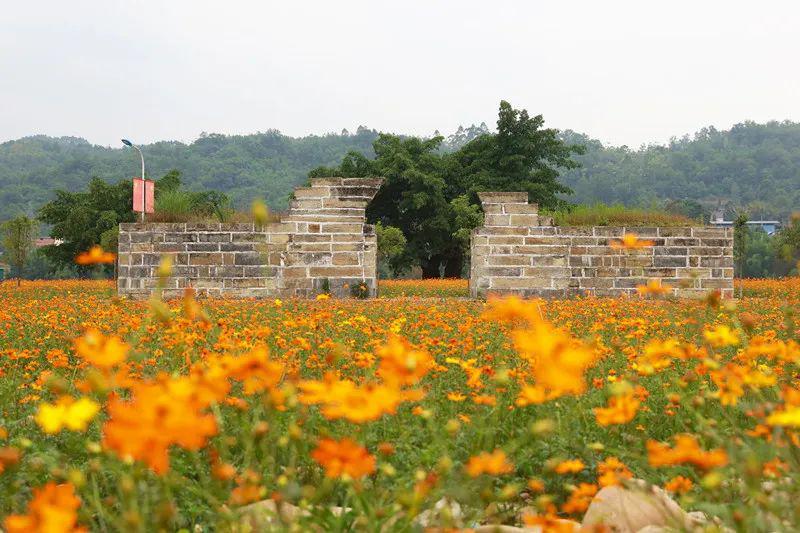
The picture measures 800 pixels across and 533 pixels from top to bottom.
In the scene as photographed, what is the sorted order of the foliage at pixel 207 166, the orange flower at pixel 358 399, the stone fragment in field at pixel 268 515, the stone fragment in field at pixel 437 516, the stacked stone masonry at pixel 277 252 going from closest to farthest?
the orange flower at pixel 358 399 → the stone fragment in field at pixel 268 515 → the stone fragment in field at pixel 437 516 → the stacked stone masonry at pixel 277 252 → the foliage at pixel 207 166

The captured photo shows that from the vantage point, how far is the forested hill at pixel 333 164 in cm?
6875

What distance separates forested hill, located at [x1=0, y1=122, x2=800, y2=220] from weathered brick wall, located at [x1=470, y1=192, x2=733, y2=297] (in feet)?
165

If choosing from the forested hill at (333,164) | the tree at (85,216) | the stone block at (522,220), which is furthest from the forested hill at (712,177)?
the stone block at (522,220)

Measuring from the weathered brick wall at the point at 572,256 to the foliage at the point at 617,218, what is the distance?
0.54m

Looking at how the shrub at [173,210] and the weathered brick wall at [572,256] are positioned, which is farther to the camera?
the shrub at [173,210]

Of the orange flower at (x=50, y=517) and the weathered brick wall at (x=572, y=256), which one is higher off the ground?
the weathered brick wall at (x=572, y=256)

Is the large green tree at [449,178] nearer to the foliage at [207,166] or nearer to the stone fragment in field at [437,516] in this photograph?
the stone fragment in field at [437,516]

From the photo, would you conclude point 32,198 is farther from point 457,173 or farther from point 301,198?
point 301,198

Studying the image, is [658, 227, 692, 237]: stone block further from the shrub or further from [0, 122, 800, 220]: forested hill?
[0, 122, 800, 220]: forested hill

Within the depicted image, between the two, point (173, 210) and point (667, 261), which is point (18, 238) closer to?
point (173, 210)

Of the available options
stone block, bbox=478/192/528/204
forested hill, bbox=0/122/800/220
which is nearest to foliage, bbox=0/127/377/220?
forested hill, bbox=0/122/800/220

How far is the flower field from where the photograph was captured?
1561mm

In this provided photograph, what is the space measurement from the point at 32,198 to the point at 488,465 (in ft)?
246

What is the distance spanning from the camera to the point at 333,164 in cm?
7188
